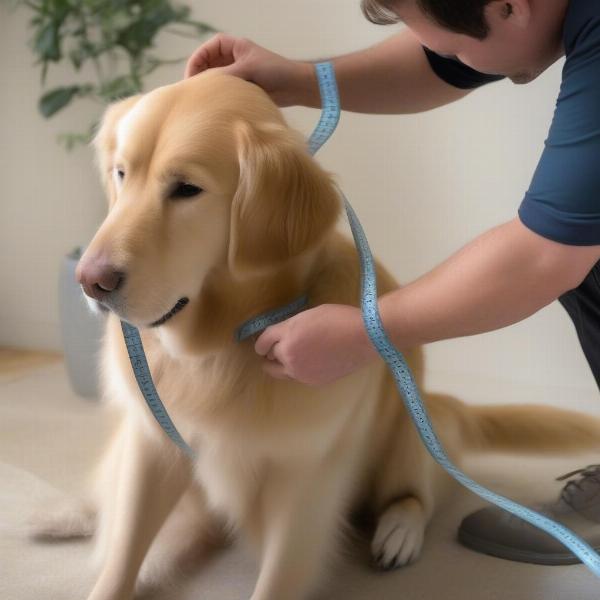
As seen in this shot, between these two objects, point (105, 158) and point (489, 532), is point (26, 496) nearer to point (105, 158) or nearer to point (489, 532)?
point (105, 158)

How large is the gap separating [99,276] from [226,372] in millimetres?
235

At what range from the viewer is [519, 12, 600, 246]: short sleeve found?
2.41 feet

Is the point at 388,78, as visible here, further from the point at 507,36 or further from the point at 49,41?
the point at 49,41

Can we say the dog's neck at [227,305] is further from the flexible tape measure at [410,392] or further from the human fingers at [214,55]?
the human fingers at [214,55]

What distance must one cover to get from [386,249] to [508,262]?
1282 millimetres

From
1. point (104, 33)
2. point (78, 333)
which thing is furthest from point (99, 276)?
point (104, 33)

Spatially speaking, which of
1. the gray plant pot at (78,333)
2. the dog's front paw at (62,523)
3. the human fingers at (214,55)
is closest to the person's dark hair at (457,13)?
the human fingers at (214,55)

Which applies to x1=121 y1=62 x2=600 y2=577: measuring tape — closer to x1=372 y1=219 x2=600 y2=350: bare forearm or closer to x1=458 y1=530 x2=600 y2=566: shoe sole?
x1=372 y1=219 x2=600 y2=350: bare forearm

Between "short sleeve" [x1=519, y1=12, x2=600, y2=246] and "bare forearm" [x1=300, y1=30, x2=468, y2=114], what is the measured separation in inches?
16.9

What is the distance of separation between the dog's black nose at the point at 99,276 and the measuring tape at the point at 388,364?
0.18m

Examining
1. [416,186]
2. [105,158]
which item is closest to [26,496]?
[105,158]

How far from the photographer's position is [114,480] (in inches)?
45.5

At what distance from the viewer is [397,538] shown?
1176mm

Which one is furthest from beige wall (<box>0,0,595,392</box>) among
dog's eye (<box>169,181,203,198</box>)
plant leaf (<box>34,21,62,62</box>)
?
dog's eye (<box>169,181,203,198</box>)
